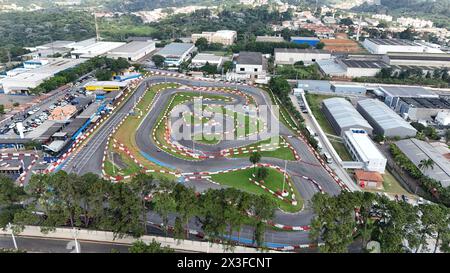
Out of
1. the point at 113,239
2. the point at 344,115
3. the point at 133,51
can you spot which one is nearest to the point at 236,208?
the point at 113,239

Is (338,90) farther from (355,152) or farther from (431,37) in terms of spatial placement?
(431,37)

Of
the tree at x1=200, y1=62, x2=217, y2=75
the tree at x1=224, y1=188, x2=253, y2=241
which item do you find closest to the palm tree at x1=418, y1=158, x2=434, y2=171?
the tree at x1=224, y1=188, x2=253, y2=241

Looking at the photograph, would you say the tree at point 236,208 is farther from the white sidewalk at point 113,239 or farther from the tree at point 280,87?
the tree at point 280,87

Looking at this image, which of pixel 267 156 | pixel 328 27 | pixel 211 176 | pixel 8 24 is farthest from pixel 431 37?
pixel 8 24

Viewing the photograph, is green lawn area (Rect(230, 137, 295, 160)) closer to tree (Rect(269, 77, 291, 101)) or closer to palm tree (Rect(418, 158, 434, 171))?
palm tree (Rect(418, 158, 434, 171))

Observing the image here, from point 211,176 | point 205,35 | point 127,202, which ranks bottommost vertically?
point 211,176

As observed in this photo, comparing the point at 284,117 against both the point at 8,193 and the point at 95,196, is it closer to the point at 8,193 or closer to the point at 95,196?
the point at 95,196
